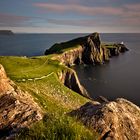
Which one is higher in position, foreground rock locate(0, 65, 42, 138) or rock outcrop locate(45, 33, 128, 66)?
foreground rock locate(0, 65, 42, 138)

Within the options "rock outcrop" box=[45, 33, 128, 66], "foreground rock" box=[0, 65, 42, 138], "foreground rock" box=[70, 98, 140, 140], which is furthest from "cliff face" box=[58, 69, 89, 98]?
"foreground rock" box=[0, 65, 42, 138]

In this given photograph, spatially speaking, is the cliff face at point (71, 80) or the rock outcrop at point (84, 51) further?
the rock outcrop at point (84, 51)

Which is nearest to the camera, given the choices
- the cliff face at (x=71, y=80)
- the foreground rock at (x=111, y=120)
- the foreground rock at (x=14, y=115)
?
the foreground rock at (x=14, y=115)

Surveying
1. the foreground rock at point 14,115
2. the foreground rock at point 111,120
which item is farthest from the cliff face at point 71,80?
the foreground rock at point 14,115

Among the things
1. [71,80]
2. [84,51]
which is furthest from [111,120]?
[84,51]

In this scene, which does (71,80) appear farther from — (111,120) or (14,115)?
(14,115)

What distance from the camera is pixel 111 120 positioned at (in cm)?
1229

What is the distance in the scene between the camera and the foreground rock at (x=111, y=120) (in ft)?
38.1

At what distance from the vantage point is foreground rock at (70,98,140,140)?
38.1 ft

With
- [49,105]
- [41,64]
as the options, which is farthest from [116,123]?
[41,64]

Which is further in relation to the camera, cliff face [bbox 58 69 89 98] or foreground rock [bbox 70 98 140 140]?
cliff face [bbox 58 69 89 98]

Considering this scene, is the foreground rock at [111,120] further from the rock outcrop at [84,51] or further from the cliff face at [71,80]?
the rock outcrop at [84,51]

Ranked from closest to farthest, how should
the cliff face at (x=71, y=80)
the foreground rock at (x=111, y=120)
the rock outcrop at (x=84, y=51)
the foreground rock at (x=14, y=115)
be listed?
the foreground rock at (x=14, y=115)
the foreground rock at (x=111, y=120)
the cliff face at (x=71, y=80)
the rock outcrop at (x=84, y=51)

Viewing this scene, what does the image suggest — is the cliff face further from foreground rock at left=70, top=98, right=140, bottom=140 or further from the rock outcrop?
foreground rock at left=70, top=98, right=140, bottom=140
